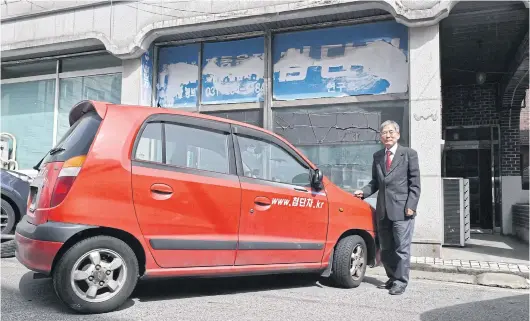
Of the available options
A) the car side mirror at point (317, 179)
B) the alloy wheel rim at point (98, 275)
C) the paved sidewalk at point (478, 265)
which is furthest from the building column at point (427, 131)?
the alloy wheel rim at point (98, 275)

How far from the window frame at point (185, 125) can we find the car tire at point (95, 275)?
709mm

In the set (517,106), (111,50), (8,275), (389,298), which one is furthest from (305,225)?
(517,106)

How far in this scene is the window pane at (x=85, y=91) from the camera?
9.98 meters

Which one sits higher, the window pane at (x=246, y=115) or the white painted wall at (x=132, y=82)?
the white painted wall at (x=132, y=82)

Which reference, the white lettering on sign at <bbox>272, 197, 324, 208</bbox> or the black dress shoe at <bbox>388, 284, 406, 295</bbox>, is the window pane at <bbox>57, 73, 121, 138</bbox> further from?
the black dress shoe at <bbox>388, 284, 406, 295</bbox>

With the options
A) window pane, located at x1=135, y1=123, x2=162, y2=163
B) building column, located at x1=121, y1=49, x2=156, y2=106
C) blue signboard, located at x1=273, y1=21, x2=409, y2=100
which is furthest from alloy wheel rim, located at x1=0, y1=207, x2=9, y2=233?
blue signboard, located at x1=273, y1=21, x2=409, y2=100

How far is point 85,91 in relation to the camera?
10.3 meters

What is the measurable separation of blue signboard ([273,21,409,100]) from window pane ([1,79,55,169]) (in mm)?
5773

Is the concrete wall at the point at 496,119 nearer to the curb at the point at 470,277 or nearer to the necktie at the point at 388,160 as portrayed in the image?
the curb at the point at 470,277

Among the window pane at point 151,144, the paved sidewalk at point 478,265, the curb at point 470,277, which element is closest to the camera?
the window pane at point 151,144

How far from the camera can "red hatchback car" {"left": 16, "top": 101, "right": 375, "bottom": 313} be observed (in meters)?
3.50

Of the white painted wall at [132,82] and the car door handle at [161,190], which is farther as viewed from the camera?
the white painted wall at [132,82]

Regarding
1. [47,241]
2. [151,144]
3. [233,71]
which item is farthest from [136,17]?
[47,241]

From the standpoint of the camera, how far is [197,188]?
12.9 ft
